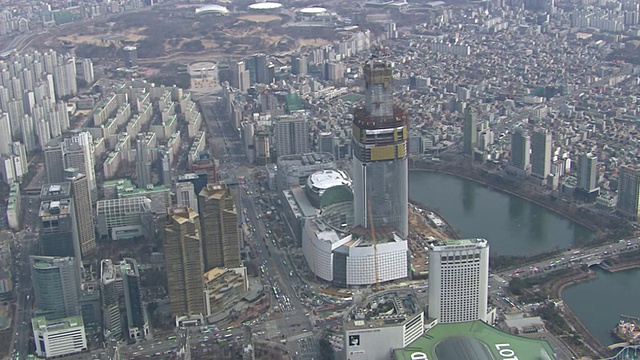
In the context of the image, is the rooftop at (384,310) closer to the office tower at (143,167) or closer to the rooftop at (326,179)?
the rooftop at (326,179)

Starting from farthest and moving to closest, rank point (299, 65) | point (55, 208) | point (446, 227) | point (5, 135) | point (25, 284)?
point (299, 65) < point (5, 135) < point (446, 227) < point (25, 284) < point (55, 208)

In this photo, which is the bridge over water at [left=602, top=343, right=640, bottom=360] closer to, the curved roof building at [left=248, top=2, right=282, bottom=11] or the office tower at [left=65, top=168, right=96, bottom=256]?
the office tower at [left=65, top=168, right=96, bottom=256]

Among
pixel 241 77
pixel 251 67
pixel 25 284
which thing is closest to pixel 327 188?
pixel 25 284

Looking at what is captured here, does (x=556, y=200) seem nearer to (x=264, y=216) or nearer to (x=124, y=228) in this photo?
(x=264, y=216)

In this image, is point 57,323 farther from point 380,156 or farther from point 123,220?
point 380,156

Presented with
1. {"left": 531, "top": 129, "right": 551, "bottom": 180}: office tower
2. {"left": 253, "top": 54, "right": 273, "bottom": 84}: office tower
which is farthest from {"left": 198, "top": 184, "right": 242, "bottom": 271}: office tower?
{"left": 253, "top": 54, "right": 273, "bottom": 84}: office tower

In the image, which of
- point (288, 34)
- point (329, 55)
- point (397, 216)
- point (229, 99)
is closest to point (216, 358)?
point (397, 216)
